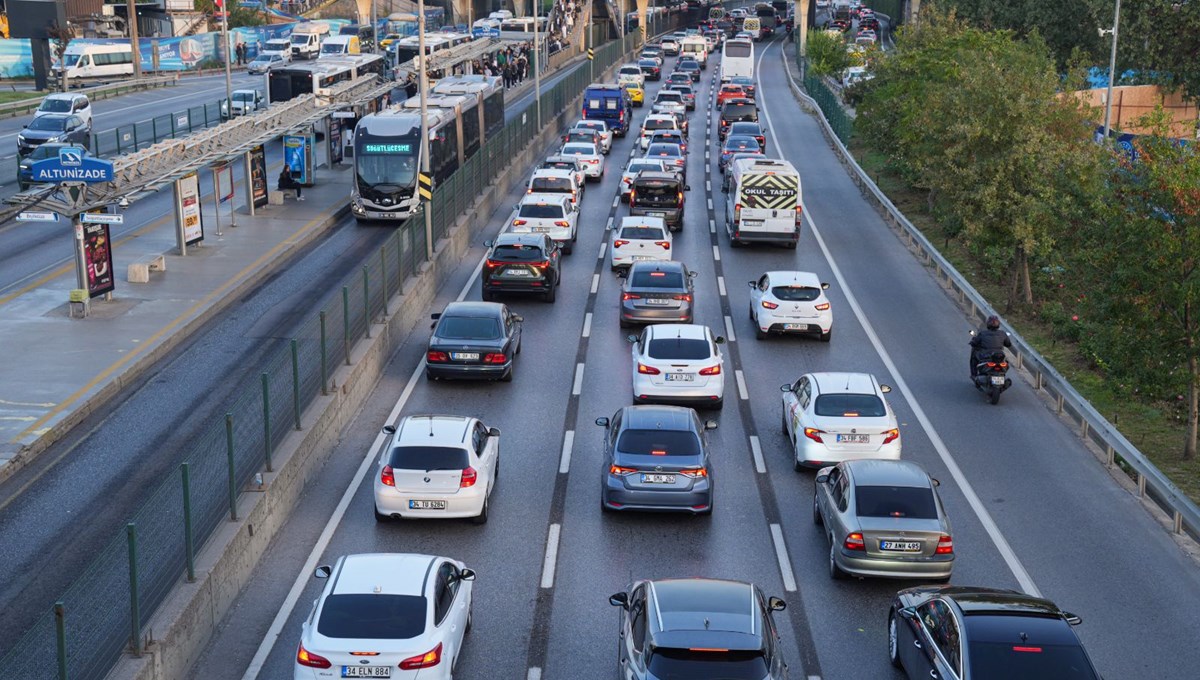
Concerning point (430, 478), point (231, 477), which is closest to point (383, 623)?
point (231, 477)

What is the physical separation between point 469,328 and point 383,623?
12740 mm

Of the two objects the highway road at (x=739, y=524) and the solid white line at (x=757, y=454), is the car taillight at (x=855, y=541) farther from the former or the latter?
the solid white line at (x=757, y=454)

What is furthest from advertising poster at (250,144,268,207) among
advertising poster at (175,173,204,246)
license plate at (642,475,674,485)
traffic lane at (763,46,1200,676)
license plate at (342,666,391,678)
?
license plate at (342,666,391,678)

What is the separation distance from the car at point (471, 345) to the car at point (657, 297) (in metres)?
4.06

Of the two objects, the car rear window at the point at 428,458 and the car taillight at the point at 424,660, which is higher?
the car rear window at the point at 428,458

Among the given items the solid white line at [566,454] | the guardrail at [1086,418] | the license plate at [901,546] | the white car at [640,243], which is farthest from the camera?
the white car at [640,243]

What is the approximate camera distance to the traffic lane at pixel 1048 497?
56.1 feet

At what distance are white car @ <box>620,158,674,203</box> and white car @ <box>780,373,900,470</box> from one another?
2370 centimetres

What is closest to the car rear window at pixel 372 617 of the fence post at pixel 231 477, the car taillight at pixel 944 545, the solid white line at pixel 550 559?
the solid white line at pixel 550 559

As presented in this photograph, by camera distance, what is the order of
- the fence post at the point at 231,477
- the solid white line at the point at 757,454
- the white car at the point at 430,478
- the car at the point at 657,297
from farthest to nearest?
the car at the point at 657,297 < the solid white line at the point at 757,454 < the white car at the point at 430,478 < the fence post at the point at 231,477

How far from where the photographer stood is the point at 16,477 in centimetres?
2072

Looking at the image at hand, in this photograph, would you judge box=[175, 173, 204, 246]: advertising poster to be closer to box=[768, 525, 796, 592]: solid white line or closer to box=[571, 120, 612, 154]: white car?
box=[768, 525, 796, 592]: solid white line

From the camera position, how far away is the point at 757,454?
23.0 metres

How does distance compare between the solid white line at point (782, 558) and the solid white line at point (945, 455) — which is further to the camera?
the solid white line at point (945, 455)
